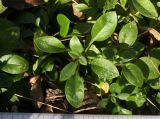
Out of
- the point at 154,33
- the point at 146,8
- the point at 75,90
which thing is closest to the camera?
the point at 75,90

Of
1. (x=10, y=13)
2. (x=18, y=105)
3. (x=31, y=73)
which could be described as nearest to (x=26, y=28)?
(x=10, y=13)

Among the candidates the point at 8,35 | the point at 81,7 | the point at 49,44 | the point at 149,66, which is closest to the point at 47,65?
the point at 49,44

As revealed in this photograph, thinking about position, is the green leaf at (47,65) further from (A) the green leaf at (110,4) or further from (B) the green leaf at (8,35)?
(A) the green leaf at (110,4)

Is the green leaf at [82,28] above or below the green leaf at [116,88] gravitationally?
above

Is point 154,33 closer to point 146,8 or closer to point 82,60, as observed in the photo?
point 146,8

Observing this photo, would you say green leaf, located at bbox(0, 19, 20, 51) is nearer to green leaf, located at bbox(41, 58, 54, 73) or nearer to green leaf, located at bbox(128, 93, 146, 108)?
green leaf, located at bbox(41, 58, 54, 73)

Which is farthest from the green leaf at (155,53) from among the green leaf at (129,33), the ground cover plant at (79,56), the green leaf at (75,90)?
the green leaf at (75,90)

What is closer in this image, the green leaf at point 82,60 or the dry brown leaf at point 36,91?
the green leaf at point 82,60
